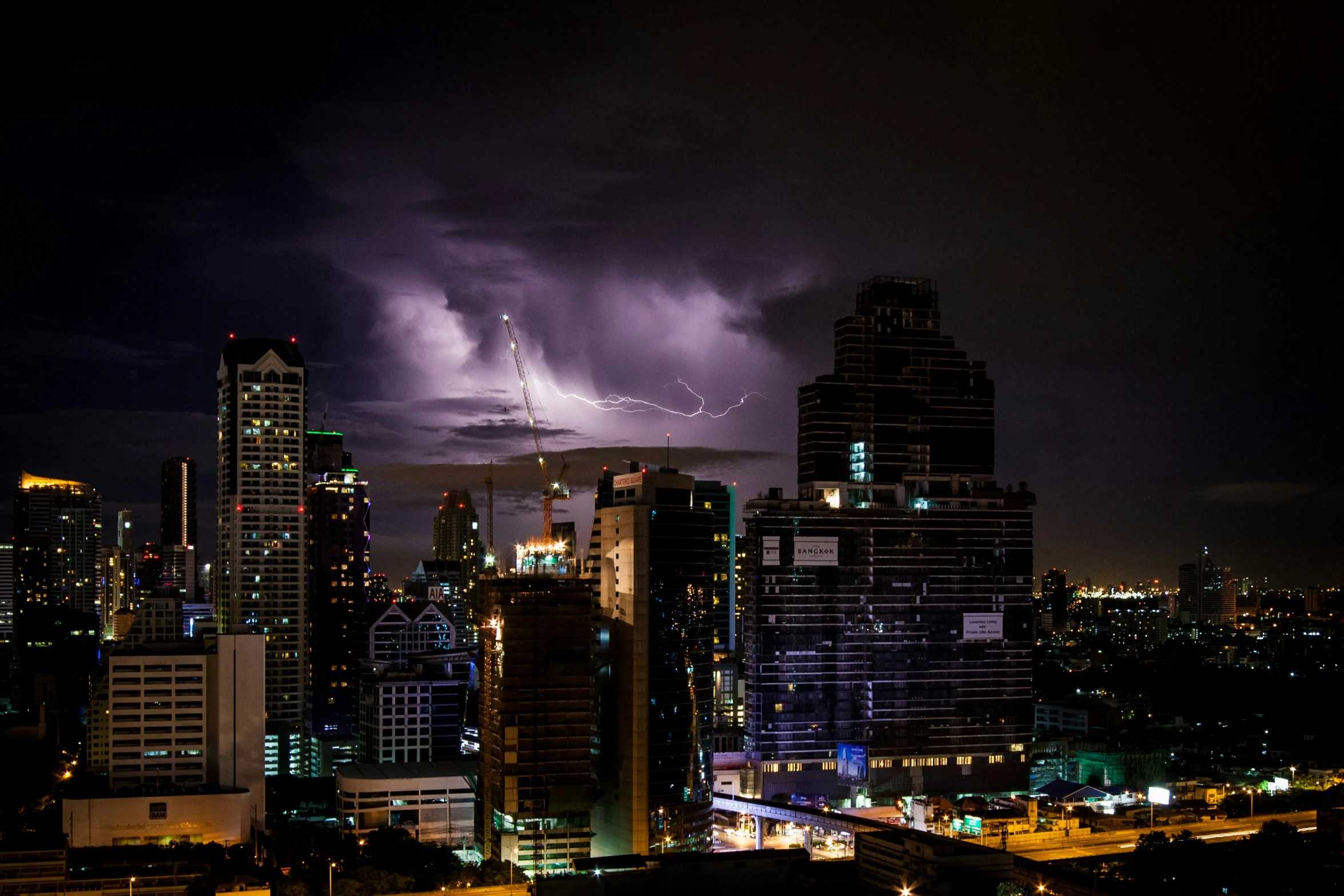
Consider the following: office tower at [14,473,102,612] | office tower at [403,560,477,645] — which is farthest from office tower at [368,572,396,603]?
office tower at [14,473,102,612]

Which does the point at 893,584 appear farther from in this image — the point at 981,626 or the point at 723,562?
the point at 723,562

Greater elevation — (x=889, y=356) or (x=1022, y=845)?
(x=889, y=356)

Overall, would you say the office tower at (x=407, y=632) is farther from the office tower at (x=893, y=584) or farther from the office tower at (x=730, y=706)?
the office tower at (x=893, y=584)

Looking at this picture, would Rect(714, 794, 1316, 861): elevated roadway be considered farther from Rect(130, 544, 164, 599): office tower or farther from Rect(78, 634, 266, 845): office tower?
Rect(130, 544, 164, 599): office tower

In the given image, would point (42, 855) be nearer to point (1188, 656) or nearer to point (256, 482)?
point (256, 482)

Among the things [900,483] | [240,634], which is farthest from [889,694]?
[240,634]

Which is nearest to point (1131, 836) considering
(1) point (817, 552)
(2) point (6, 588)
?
(1) point (817, 552)
